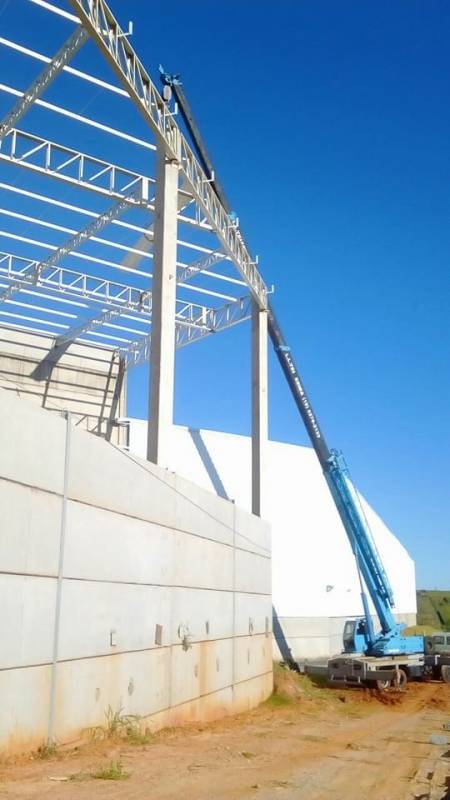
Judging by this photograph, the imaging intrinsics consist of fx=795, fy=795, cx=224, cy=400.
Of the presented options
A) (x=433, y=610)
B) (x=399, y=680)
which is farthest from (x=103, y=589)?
(x=433, y=610)

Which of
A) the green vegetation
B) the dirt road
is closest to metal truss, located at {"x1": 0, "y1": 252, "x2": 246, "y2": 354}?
the dirt road

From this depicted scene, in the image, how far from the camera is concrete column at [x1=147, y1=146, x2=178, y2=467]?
18016 millimetres

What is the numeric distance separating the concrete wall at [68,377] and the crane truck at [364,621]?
6.67m

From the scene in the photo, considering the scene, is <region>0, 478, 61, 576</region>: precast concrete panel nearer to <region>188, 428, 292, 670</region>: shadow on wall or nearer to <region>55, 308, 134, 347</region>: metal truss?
<region>55, 308, 134, 347</region>: metal truss

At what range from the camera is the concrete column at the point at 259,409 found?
2698 centimetres

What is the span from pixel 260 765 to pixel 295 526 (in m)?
23.0

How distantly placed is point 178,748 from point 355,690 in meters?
16.2

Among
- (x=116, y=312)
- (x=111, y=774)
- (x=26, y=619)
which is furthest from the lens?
(x=116, y=312)

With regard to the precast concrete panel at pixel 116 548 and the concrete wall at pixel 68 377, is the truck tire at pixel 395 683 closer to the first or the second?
the concrete wall at pixel 68 377

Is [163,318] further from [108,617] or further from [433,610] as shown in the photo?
[433,610]

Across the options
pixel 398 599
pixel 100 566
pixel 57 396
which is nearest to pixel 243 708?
pixel 100 566

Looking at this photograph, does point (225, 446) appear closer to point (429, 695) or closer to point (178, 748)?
point (429, 695)

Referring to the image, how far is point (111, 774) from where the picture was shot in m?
10.2

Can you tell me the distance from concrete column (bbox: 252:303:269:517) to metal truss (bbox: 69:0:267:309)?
2319mm
